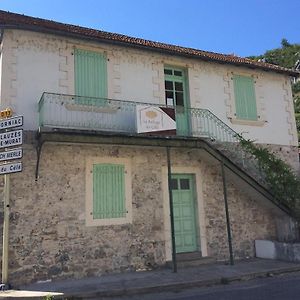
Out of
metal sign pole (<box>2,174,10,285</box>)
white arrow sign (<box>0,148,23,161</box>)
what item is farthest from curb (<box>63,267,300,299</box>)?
white arrow sign (<box>0,148,23,161</box>)

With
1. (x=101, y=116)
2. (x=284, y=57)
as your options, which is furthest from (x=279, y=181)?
(x=284, y=57)

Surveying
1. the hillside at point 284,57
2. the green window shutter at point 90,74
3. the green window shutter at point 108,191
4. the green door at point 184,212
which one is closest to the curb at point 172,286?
the green door at point 184,212

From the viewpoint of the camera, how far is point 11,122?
772cm

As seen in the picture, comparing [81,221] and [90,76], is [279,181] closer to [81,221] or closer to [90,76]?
[81,221]

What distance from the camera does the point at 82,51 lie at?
9938 mm

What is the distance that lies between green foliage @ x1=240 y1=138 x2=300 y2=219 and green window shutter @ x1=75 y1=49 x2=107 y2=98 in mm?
4654

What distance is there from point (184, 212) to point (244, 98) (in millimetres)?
4425

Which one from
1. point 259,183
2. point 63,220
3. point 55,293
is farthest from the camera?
point 259,183

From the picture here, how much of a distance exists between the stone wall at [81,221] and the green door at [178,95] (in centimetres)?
81

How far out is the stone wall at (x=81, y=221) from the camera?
8.44 m

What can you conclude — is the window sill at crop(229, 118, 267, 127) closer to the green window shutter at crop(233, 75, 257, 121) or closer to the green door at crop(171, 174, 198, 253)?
the green window shutter at crop(233, 75, 257, 121)

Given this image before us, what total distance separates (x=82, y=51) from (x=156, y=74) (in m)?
2.26

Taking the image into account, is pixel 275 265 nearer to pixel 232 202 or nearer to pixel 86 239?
pixel 232 202

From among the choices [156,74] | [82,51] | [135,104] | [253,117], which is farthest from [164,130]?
[253,117]
